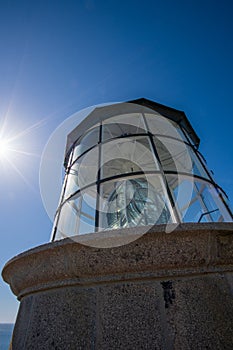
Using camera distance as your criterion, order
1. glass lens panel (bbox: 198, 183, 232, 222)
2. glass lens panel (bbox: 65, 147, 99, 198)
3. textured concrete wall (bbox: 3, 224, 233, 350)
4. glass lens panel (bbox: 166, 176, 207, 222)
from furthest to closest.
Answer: glass lens panel (bbox: 65, 147, 99, 198)
glass lens panel (bbox: 166, 176, 207, 222)
glass lens panel (bbox: 198, 183, 232, 222)
textured concrete wall (bbox: 3, 224, 233, 350)

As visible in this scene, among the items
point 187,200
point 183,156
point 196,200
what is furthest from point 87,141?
point 196,200

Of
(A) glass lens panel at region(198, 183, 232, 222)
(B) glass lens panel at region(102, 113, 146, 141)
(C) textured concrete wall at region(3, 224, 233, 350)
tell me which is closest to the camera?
(C) textured concrete wall at region(3, 224, 233, 350)

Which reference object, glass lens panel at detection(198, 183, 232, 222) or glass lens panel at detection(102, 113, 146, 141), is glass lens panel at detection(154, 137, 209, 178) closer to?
glass lens panel at detection(198, 183, 232, 222)

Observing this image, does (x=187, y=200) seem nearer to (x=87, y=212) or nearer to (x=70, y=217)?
(x=87, y=212)

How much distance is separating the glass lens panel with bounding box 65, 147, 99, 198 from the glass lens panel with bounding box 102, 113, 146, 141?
1.88 ft

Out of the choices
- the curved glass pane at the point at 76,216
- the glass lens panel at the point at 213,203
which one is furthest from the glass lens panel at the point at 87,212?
the glass lens panel at the point at 213,203

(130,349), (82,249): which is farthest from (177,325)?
(82,249)

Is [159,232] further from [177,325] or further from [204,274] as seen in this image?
[177,325]

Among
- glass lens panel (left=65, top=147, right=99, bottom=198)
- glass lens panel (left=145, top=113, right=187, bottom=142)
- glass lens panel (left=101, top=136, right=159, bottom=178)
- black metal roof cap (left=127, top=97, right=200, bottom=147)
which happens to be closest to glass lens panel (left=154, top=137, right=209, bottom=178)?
glass lens panel (left=145, top=113, right=187, bottom=142)

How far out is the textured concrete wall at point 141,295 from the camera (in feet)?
4.36

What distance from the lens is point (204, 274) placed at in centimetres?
151

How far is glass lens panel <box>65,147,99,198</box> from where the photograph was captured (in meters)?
3.68

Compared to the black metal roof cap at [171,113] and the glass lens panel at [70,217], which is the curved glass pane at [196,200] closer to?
the glass lens panel at [70,217]

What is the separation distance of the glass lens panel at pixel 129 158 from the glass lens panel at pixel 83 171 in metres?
0.39
